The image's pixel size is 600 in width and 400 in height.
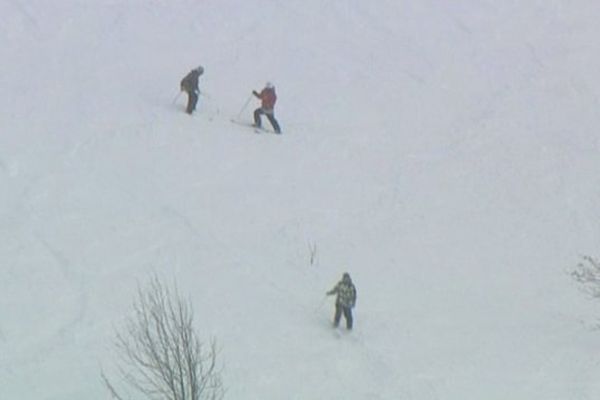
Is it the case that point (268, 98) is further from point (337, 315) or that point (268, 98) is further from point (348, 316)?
point (348, 316)

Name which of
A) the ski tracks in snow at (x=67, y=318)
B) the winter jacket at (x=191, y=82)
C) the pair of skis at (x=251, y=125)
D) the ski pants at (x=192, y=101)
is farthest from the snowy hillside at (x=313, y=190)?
the winter jacket at (x=191, y=82)

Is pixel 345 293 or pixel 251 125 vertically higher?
pixel 251 125

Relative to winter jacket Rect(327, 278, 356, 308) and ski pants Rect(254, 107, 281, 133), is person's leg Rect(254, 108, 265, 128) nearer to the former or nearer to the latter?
ski pants Rect(254, 107, 281, 133)

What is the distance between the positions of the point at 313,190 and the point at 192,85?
3888 mm

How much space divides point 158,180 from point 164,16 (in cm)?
846

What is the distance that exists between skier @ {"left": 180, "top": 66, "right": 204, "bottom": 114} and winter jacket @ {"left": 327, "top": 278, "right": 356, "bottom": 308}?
27.8 feet

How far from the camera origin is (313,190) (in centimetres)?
2917

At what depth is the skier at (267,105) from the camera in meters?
30.3

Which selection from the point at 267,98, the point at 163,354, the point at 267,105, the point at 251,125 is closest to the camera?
the point at 163,354

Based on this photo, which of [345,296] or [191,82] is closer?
[345,296]

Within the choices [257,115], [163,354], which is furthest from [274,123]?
[163,354]

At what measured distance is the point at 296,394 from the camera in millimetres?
22109

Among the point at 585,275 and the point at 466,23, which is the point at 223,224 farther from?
the point at 466,23

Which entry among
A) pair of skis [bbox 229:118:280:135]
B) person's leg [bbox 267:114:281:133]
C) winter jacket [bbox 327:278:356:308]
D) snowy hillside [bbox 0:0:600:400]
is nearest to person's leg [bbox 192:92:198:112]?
snowy hillside [bbox 0:0:600:400]
